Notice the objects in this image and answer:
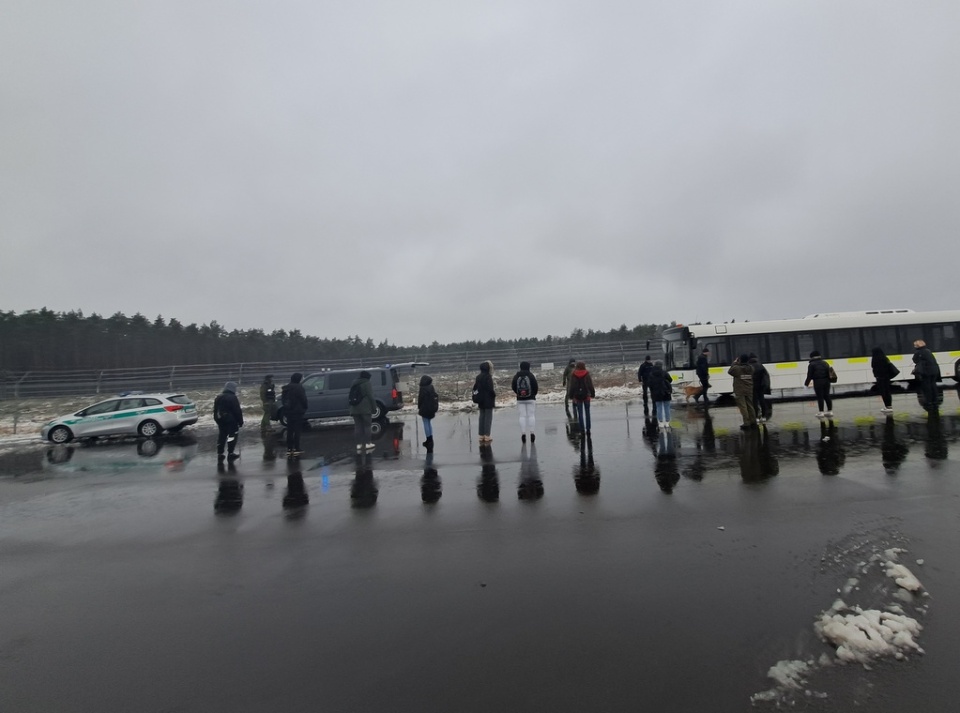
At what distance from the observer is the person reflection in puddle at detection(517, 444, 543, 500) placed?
23.9 ft

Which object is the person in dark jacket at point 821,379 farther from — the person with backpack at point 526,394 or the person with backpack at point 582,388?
the person with backpack at point 526,394

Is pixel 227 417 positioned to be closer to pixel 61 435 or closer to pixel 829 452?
pixel 61 435

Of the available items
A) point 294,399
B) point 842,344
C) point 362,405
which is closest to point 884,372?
point 842,344

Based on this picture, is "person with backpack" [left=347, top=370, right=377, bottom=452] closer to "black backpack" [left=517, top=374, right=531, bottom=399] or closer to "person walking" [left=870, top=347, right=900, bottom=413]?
"black backpack" [left=517, top=374, right=531, bottom=399]

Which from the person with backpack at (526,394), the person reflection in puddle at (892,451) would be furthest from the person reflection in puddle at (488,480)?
the person reflection in puddle at (892,451)

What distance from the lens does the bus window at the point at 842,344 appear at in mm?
18406

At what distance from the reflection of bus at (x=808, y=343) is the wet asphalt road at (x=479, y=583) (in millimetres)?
9250

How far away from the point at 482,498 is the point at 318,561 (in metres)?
2.63

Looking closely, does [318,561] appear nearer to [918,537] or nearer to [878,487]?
[918,537]

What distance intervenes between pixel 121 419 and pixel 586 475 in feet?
52.1

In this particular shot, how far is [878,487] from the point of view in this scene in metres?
6.66

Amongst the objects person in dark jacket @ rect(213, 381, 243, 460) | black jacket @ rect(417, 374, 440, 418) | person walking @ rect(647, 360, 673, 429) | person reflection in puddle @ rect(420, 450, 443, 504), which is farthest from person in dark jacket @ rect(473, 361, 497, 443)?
person in dark jacket @ rect(213, 381, 243, 460)

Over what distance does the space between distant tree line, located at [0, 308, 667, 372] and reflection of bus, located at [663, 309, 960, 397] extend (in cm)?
1470

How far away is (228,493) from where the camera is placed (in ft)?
27.8
